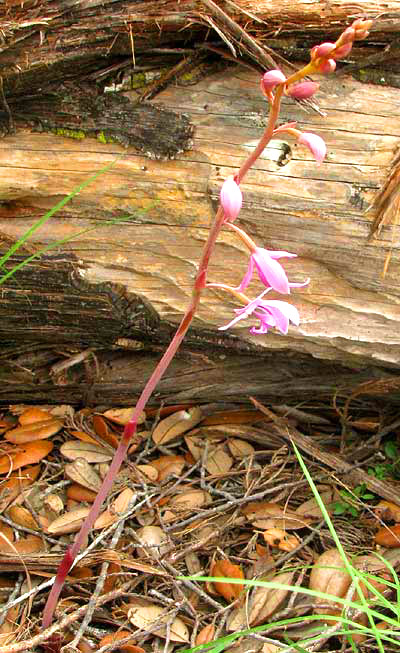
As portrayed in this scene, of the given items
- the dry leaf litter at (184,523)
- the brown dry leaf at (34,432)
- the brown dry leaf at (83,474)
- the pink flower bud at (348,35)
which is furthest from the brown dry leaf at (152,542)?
the pink flower bud at (348,35)

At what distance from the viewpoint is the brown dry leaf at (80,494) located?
2369 millimetres

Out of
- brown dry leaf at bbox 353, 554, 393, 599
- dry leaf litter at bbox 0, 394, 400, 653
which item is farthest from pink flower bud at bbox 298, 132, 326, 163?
brown dry leaf at bbox 353, 554, 393, 599

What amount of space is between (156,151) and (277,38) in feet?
1.51

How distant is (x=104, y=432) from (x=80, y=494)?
0.84 ft

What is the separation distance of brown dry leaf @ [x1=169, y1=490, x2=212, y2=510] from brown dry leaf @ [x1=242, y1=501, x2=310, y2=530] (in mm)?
127

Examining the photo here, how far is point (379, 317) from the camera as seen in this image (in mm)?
2311

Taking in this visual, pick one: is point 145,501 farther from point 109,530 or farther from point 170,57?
point 170,57

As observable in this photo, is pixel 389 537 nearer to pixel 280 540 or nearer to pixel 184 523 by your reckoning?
pixel 280 540

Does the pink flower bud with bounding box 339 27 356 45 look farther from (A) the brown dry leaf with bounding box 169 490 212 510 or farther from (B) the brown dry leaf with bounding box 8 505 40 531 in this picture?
(B) the brown dry leaf with bounding box 8 505 40 531

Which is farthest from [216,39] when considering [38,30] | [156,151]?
[38,30]

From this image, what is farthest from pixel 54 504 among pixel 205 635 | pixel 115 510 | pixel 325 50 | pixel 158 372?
pixel 325 50

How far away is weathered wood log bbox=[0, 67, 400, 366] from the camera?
2.17m

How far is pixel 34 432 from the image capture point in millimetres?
2545

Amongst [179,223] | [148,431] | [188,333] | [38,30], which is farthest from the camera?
[148,431]
